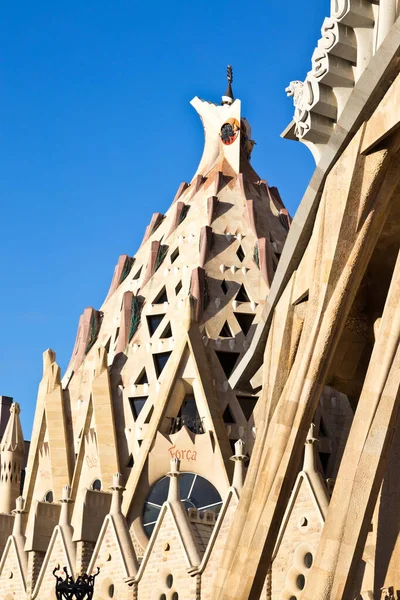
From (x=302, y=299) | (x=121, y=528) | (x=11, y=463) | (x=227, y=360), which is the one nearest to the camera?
(x=302, y=299)

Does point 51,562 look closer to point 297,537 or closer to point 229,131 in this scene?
point 297,537

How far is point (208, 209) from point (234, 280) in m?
2.48

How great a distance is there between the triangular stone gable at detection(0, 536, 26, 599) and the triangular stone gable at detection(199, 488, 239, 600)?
5981mm

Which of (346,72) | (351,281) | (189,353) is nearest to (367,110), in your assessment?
(346,72)

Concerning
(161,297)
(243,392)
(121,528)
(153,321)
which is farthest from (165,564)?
(161,297)

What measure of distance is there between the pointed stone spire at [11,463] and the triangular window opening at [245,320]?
663cm

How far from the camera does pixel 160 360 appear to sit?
1067 inches

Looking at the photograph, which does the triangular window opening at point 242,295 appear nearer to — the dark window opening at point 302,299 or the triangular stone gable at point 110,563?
the triangular stone gable at point 110,563

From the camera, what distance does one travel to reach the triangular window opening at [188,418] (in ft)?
83.7

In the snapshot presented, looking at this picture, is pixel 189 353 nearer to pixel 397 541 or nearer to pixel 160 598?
pixel 160 598

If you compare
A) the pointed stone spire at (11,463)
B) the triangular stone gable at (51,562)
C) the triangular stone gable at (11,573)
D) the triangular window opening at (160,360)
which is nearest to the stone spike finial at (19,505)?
the triangular stone gable at (11,573)

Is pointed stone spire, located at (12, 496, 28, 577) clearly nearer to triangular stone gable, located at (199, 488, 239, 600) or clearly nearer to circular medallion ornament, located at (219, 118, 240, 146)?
triangular stone gable, located at (199, 488, 239, 600)

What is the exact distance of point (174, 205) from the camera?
101ft

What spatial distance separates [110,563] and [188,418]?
4.57m
